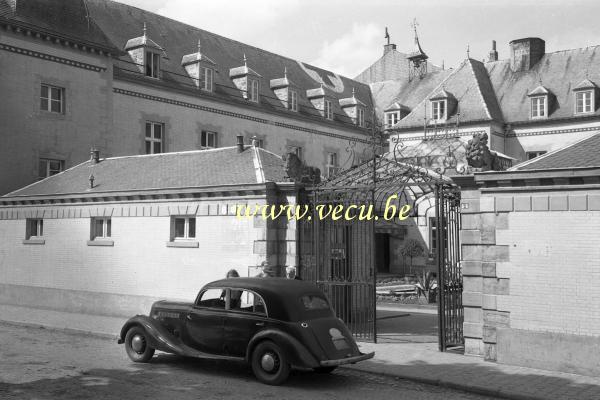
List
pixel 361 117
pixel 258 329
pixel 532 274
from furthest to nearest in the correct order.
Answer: pixel 361 117, pixel 532 274, pixel 258 329

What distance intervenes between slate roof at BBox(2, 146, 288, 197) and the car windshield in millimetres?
5174

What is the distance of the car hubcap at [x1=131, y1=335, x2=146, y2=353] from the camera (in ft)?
38.1

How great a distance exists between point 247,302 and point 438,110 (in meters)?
32.5

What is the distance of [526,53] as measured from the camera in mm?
41719

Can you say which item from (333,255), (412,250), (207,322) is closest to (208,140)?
(412,250)

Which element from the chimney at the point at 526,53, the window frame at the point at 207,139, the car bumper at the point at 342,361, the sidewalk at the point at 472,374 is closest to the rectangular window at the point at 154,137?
the window frame at the point at 207,139

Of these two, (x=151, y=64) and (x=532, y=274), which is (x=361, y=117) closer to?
(x=151, y=64)

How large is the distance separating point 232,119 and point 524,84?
1911 cm

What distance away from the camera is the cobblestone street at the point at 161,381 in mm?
9383

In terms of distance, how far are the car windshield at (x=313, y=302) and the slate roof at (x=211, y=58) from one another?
20.8 metres

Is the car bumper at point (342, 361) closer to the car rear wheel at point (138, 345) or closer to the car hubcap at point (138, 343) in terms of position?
the car rear wheel at point (138, 345)

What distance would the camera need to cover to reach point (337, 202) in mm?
14930

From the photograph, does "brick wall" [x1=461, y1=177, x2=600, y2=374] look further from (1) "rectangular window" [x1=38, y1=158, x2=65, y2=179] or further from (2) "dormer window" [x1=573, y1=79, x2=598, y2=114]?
(2) "dormer window" [x1=573, y1=79, x2=598, y2=114]

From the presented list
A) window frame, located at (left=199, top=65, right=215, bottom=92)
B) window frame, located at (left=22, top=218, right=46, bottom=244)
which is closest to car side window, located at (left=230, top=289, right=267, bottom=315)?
window frame, located at (left=22, top=218, right=46, bottom=244)
